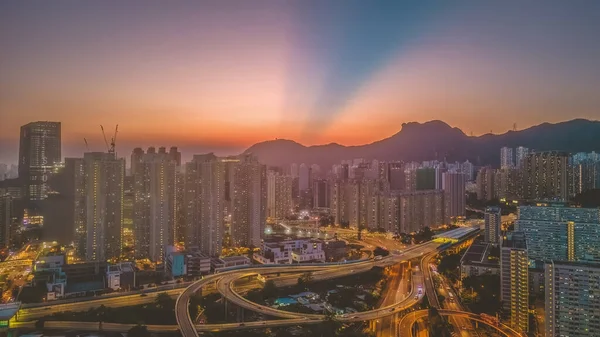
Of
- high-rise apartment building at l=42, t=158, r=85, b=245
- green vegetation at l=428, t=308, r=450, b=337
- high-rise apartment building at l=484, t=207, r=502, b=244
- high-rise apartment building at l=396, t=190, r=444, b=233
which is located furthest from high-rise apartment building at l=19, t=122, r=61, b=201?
high-rise apartment building at l=484, t=207, r=502, b=244

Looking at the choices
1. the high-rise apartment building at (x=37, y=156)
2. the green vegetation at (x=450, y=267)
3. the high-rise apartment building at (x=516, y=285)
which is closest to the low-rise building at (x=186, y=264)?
the green vegetation at (x=450, y=267)

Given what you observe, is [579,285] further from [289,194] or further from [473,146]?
[473,146]

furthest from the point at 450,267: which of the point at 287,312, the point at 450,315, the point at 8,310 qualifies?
the point at 8,310

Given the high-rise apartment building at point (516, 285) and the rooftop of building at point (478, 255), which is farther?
the rooftop of building at point (478, 255)

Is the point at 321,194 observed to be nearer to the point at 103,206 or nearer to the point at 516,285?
the point at 103,206

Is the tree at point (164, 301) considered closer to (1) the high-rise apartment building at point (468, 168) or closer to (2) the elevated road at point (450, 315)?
(2) the elevated road at point (450, 315)
